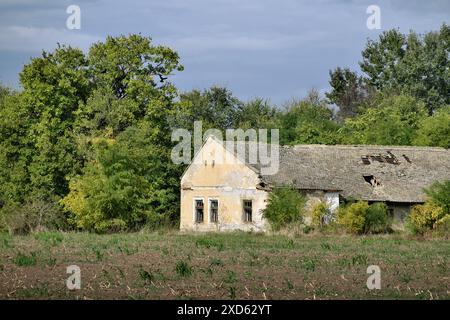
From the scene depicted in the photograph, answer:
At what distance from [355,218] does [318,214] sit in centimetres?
244

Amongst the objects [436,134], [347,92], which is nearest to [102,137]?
[436,134]

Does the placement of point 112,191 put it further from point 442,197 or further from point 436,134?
point 436,134

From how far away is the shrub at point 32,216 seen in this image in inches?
1832

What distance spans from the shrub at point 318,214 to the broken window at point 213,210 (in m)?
6.58

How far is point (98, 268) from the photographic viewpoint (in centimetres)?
2405

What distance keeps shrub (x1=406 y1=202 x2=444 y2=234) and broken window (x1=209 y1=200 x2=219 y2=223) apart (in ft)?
37.5

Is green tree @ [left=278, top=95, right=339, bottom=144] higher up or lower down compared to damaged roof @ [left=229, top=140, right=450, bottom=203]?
higher up

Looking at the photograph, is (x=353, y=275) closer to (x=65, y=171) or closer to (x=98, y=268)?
(x=98, y=268)

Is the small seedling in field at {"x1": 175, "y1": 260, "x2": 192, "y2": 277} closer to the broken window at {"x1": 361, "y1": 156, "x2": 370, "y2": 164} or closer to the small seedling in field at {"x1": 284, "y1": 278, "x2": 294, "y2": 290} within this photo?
the small seedling in field at {"x1": 284, "y1": 278, "x2": 294, "y2": 290}

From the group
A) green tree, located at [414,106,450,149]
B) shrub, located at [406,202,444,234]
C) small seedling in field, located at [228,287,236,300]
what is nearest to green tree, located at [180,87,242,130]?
green tree, located at [414,106,450,149]

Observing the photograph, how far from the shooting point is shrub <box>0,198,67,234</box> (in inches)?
1832

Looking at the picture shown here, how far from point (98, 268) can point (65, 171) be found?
29776 millimetres

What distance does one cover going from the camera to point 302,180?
49219mm
